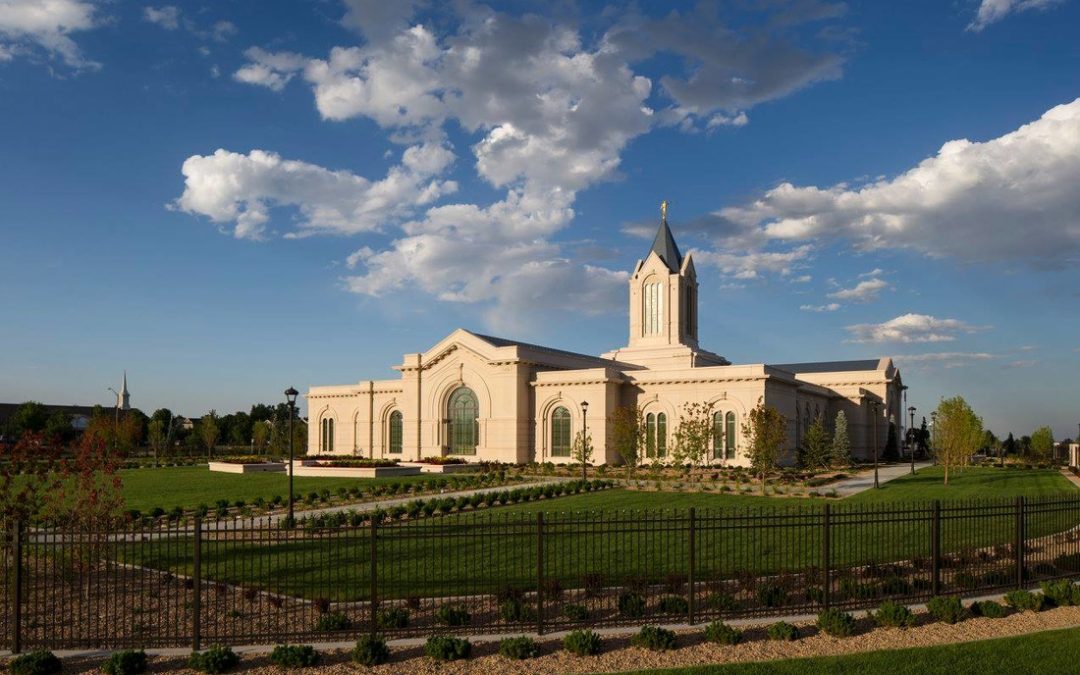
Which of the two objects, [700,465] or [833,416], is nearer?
[700,465]

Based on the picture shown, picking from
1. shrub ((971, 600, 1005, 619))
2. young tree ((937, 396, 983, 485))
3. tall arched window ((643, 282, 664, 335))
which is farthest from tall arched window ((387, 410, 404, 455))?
shrub ((971, 600, 1005, 619))

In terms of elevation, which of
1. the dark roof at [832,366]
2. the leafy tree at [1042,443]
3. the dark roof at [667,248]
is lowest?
the leafy tree at [1042,443]

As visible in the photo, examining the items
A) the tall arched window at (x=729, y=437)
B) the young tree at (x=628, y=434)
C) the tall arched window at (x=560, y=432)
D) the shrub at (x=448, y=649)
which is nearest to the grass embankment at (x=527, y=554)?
the shrub at (x=448, y=649)

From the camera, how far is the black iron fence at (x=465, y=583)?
10977mm

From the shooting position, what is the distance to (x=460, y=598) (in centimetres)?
1288

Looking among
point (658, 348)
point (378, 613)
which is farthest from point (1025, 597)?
point (658, 348)

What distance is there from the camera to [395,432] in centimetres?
6022

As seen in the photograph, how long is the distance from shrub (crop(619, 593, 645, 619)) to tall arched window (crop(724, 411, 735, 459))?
33691mm

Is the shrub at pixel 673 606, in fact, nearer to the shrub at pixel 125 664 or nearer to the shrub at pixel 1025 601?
the shrub at pixel 1025 601

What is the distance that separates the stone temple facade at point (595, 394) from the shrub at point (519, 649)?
30.0m

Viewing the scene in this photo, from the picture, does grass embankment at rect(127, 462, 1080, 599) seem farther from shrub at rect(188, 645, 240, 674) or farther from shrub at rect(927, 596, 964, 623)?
shrub at rect(188, 645, 240, 674)

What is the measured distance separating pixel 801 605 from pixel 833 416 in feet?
166

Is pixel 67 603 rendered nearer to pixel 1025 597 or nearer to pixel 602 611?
pixel 602 611

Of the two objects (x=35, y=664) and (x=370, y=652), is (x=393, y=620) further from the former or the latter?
(x=35, y=664)
